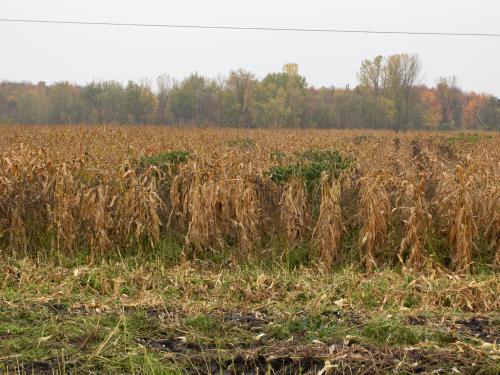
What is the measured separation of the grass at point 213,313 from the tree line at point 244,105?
158 feet

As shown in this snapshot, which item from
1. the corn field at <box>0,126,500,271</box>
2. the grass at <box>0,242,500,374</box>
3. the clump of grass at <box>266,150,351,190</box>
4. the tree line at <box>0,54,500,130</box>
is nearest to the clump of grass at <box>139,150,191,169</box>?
the corn field at <box>0,126,500,271</box>

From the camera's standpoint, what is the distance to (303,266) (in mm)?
6488

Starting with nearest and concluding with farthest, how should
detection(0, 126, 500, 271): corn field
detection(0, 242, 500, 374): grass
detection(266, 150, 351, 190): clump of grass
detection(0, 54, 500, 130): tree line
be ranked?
detection(0, 242, 500, 374): grass, detection(0, 126, 500, 271): corn field, detection(266, 150, 351, 190): clump of grass, detection(0, 54, 500, 130): tree line

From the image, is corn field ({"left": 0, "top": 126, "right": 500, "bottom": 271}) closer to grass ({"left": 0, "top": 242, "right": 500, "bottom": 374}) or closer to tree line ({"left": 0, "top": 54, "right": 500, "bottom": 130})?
grass ({"left": 0, "top": 242, "right": 500, "bottom": 374})

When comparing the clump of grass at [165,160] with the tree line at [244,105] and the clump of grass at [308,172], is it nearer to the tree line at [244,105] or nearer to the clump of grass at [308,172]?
the clump of grass at [308,172]

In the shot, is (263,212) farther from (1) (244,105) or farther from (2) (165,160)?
(1) (244,105)

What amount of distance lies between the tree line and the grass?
4818cm

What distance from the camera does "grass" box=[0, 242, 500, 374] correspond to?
3627 millimetres

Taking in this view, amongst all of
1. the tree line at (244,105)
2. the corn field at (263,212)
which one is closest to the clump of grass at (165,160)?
the corn field at (263,212)

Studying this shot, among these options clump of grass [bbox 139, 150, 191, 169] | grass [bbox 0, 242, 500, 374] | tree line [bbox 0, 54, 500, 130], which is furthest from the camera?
tree line [bbox 0, 54, 500, 130]

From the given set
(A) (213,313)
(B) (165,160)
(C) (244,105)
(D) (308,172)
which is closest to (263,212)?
(D) (308,172)

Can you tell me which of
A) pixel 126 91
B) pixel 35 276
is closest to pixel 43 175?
pixel 35 276

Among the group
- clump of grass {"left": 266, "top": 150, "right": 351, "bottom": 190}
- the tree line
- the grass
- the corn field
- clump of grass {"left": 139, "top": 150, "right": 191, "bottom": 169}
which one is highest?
the tree line

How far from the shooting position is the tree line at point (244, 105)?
56.7 metres
